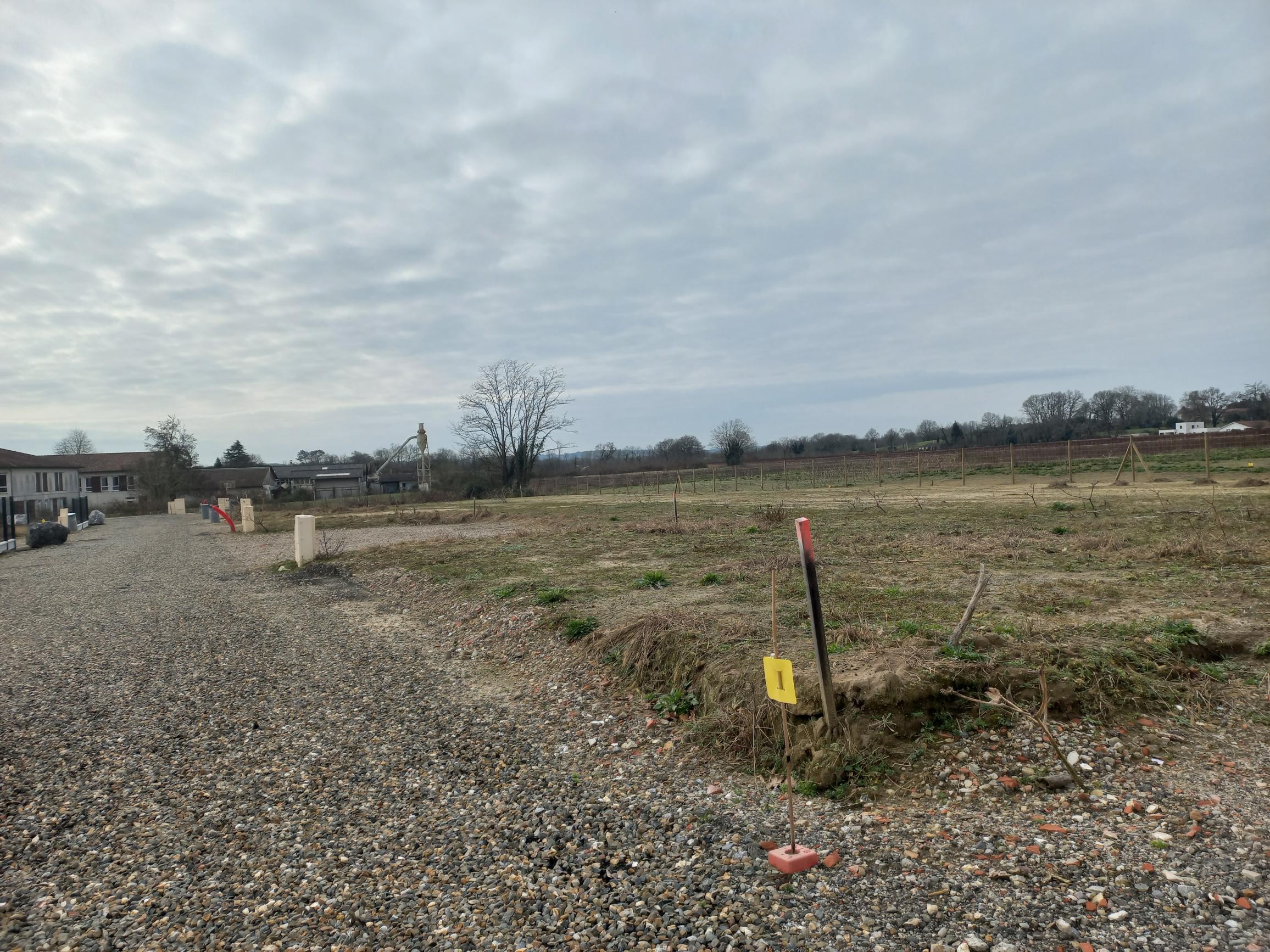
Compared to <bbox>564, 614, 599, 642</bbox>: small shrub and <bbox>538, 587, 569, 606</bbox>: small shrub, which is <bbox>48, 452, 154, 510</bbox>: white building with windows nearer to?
<bbox>538, 587, 569, 606</bbox>: small shrub

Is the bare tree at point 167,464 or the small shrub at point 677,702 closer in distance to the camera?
the small shrub at point 677,702

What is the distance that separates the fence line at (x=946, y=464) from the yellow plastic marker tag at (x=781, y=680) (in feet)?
108

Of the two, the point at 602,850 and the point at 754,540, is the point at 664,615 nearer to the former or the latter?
the point at 602,850

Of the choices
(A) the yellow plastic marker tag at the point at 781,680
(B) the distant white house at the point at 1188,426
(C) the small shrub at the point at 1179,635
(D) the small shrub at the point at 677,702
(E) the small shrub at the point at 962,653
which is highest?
(B) the distant white house at the point at 1188,426

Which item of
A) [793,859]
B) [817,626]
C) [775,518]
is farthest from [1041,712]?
[775,518]

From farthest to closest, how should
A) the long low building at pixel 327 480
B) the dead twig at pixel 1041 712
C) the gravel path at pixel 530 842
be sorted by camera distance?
the long low building at pixel 327 480 → the dead twig at pixel 1041 712 → the gravel path at pixel 530 842

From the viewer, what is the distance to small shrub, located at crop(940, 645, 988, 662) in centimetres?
518

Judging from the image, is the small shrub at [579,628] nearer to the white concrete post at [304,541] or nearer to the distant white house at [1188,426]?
the white concrete post at [304,541]

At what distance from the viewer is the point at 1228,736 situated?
4297mm

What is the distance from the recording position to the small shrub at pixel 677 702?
5.76m

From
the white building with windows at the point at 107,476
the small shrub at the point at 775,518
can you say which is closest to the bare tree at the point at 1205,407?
the small shrub at the point at 775,518

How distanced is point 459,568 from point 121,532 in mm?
31319

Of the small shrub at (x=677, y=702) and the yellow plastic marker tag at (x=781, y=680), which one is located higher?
the yellow plastic marker tag at (x=781, y=680)

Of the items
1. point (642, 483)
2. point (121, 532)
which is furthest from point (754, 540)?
point (642, 483)
